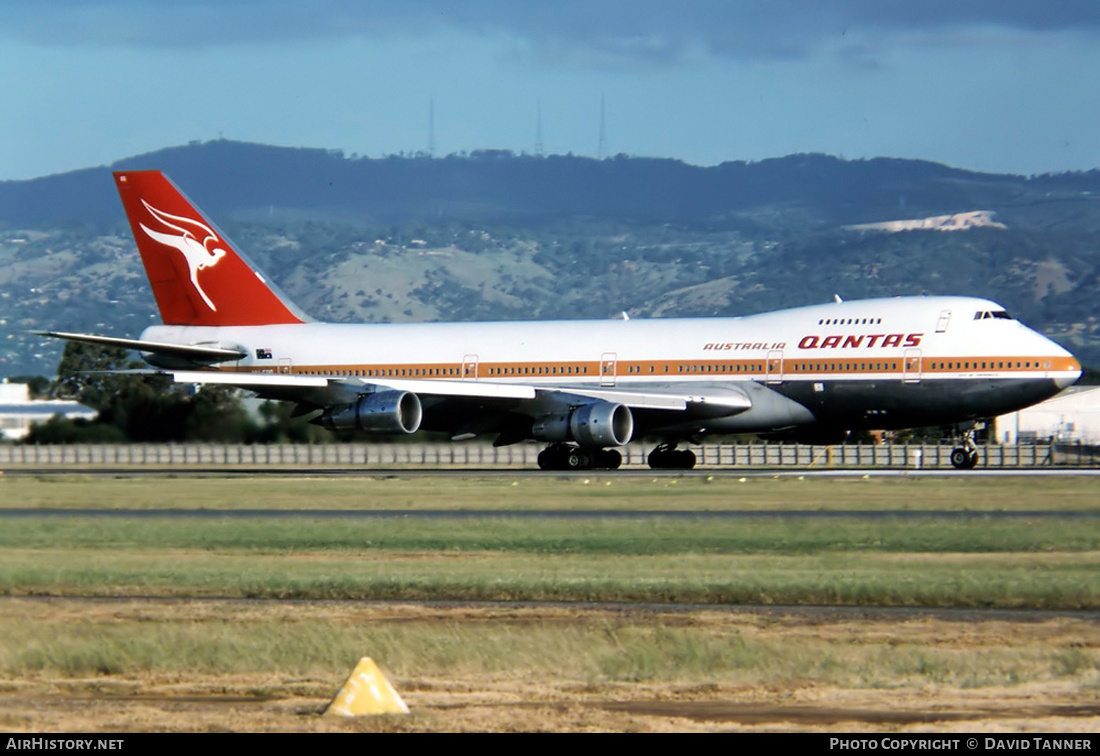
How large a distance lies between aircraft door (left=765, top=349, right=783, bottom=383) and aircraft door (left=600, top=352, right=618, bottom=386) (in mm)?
4526

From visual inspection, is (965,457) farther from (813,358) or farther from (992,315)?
(813,358)

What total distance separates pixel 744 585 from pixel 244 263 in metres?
37.3

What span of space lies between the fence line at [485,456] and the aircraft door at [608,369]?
1059cm

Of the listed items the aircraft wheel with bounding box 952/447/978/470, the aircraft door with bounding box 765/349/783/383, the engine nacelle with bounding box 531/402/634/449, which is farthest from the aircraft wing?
the aircraft wheel with bounding box 952/447/978/470

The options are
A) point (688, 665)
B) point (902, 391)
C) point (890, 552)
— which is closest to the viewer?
point (688, 665)

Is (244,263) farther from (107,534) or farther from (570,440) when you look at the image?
(107,534)

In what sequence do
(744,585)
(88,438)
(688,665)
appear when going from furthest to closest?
(88,438), (744,585), (688,665)

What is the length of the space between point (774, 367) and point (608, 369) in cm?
495

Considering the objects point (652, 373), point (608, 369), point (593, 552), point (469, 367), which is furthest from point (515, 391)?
point (593, 552)

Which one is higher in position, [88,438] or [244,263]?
[244,263]

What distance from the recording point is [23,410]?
264 feet

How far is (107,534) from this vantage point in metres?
26.5

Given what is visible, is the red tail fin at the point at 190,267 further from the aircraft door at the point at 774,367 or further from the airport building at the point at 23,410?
the aircraft door at the point at 774,367
